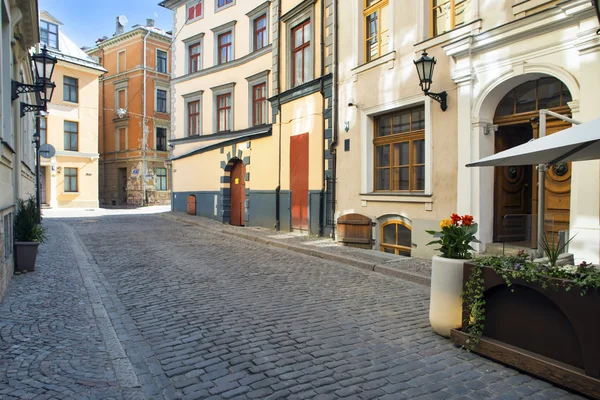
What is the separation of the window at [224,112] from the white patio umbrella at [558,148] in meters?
18.3

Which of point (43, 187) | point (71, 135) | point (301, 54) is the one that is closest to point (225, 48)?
point (301, 54)

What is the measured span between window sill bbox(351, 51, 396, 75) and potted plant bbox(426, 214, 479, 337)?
265 inches

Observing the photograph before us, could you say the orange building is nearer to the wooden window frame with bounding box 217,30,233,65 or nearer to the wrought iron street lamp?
the wooden window frame with bounding box 217,30,233,65

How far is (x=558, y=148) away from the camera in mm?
3863

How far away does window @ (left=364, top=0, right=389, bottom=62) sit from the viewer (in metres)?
10.8

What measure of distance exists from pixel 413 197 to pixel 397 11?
14.2 feet

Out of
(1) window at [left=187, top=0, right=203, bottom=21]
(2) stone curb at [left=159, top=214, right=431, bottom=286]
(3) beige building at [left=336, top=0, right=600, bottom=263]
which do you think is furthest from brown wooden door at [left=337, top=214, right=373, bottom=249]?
(1) window at [left=187, top=0, right=203, bottom=21]

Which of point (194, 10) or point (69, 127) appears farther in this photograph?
point (69, 127)

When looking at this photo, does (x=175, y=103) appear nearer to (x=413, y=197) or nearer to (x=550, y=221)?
(x=413, y=197)

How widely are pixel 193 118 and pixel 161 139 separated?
13.5 m

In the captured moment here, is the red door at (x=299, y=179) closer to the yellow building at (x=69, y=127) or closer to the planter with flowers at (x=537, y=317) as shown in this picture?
the planter with flowers at (x=537, y=317)

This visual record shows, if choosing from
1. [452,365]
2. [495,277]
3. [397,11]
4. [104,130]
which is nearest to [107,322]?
[452,365]

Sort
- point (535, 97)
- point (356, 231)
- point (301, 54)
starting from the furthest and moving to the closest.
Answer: point (301, 54), point (356, 231), point (535, 97)

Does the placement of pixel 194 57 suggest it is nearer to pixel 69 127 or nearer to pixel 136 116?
pixel 69 127
